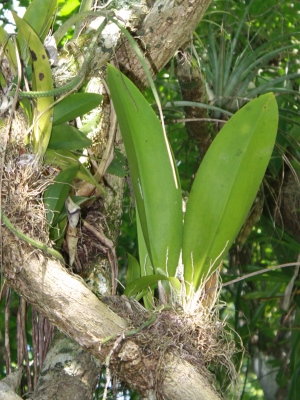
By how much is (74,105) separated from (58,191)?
153 mm

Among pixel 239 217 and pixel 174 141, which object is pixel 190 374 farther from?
pixel 174 141

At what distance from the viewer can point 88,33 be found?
1216mm

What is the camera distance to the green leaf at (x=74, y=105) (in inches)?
41.0

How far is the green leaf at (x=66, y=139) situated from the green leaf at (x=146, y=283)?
10.4 inches

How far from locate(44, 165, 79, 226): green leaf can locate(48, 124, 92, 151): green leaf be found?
0.04m

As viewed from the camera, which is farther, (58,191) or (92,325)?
(58,191)

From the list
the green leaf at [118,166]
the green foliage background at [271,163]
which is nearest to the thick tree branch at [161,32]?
the green leaf at [118,166]

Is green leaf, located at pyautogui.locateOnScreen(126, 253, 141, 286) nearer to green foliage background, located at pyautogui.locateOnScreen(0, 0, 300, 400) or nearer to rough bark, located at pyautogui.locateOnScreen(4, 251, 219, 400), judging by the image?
rough bark, located at pyautogui.locateOnScreen(4, 251, 219, 400)

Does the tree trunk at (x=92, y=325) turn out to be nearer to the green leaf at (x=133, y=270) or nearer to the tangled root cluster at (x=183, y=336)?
the tangled root cluster at (x=183, y=336)

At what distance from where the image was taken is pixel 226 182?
996 mm

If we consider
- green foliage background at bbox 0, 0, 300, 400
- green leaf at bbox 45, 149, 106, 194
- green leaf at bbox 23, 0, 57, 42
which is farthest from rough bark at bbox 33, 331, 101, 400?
green foliage background at bbox 0, 0, 300, 400

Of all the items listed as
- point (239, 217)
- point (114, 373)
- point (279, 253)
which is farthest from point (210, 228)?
point (279, 253)

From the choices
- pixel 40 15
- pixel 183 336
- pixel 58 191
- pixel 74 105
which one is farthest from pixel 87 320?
pixel 40 15

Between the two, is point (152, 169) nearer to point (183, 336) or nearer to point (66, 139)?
point (66, 139)
